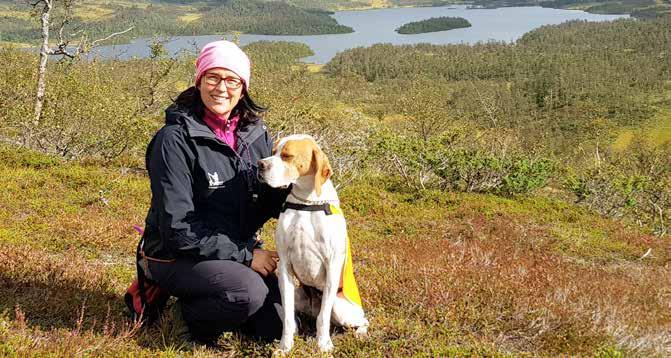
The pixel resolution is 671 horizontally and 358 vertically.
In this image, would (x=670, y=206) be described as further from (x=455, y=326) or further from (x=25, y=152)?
(x=25, y=152)

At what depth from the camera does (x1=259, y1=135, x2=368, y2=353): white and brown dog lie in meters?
3.35

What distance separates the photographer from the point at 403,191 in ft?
45.5

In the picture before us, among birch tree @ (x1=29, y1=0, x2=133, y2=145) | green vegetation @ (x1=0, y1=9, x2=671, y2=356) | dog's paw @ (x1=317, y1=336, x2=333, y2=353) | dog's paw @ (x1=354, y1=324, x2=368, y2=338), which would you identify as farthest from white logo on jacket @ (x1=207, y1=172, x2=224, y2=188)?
birch tree @ (x1=29, y1=0, x2=133, y2=145)

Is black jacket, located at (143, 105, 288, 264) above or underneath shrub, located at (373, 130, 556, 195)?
above

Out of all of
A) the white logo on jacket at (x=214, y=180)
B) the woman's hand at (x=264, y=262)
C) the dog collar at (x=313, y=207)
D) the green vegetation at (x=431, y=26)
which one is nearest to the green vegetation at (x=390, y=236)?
the woman's hand at (x=264, y=262)

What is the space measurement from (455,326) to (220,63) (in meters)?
2.76

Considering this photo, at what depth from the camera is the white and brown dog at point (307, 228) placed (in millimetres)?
3354

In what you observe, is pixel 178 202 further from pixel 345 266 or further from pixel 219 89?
pixel 345 266

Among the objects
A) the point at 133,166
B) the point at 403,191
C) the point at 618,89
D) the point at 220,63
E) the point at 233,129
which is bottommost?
the point at 618,89

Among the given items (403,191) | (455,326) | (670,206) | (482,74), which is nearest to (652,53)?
(482,74)

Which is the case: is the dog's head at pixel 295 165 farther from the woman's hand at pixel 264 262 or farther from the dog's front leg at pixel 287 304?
the woman's hand at pixel 264 262

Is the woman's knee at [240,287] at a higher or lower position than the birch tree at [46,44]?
lower

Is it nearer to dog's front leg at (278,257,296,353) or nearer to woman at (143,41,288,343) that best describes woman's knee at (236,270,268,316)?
woman at (143,41,288,343)

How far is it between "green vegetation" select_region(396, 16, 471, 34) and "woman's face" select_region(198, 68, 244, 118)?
190092mm
